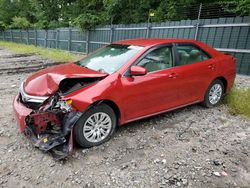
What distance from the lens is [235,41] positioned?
8273 mm

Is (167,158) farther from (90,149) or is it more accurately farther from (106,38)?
(106,38)

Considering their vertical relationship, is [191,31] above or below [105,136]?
above

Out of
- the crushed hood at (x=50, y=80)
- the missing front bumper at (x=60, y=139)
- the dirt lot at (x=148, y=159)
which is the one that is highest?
the crushed hood at (x=50, y=80)

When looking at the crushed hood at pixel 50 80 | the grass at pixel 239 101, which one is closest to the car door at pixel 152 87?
the crushed hood at pixel 50 80

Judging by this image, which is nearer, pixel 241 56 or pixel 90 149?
pixel 90 149

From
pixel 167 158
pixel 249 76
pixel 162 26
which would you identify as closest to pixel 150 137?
pixel 167 158

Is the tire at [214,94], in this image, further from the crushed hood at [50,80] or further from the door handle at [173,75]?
the crushed hood at [50,80]

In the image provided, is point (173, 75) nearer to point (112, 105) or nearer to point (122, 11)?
point (112, 105)

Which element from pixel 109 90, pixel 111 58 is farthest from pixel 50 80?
pixel 111 58

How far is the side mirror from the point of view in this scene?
3738 millimetres

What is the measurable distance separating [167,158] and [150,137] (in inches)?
25.1

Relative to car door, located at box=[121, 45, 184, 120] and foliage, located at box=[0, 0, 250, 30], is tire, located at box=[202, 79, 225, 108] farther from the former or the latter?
foliage, located at box=[0, 0, 250, 30]

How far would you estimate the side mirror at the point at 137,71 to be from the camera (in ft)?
12.3

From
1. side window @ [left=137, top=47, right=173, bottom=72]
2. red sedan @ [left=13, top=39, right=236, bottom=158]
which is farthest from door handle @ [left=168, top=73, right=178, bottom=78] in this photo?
side window @ [left=137, top=47, right=173, bottom=72]
